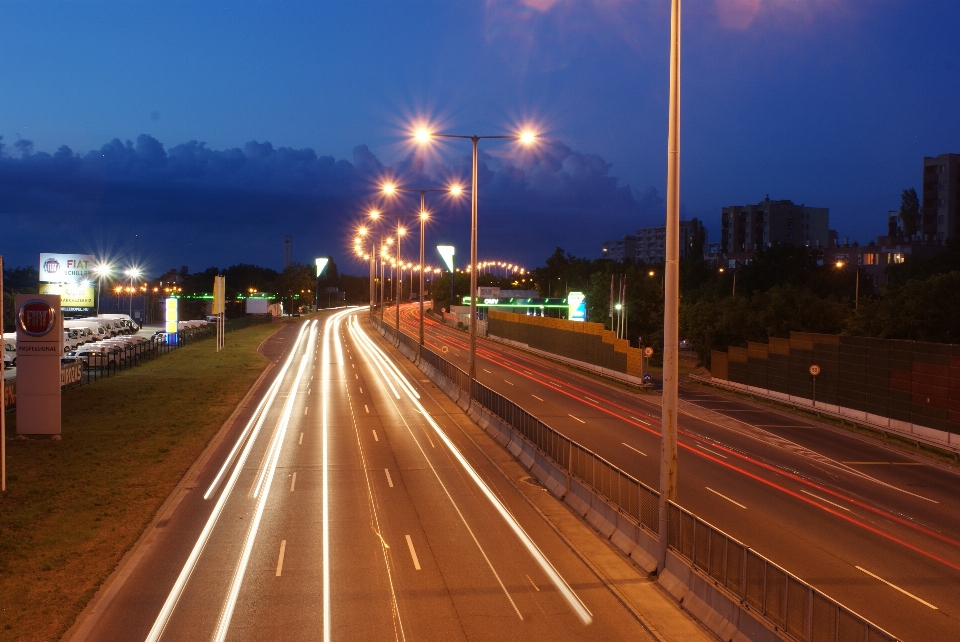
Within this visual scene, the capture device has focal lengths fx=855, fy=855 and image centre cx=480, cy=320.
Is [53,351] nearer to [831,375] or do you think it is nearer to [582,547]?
[582,547]

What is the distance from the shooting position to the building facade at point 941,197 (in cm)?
11569

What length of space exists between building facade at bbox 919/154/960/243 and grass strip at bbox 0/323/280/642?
10417cm

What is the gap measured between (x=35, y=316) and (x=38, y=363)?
1.65 meters

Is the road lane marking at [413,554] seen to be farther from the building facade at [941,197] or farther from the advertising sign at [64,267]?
the building facade at [941,197]

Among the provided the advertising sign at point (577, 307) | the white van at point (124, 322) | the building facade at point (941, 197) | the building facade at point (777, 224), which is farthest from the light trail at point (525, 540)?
the building facade at point (777, 224)

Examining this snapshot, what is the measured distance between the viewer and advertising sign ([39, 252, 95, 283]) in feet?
224

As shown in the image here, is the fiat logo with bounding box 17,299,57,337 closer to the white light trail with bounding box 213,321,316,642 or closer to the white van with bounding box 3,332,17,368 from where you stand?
the white light trail with bounding box 213,321,316,642

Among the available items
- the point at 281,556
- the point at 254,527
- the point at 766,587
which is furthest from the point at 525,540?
the point at 766,587

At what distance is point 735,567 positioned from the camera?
39.4 ft

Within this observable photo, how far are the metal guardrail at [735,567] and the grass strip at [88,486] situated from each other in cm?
951

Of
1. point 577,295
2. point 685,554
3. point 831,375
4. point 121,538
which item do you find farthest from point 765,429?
point 577,295

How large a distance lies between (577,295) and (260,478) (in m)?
74.1

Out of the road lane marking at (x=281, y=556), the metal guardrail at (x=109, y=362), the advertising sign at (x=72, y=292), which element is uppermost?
the advertising sign at (x=72, y=292)

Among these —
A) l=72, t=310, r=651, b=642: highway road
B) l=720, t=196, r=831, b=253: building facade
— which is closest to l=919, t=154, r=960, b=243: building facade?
l=720, t=196, r=831, b=253: building facade
